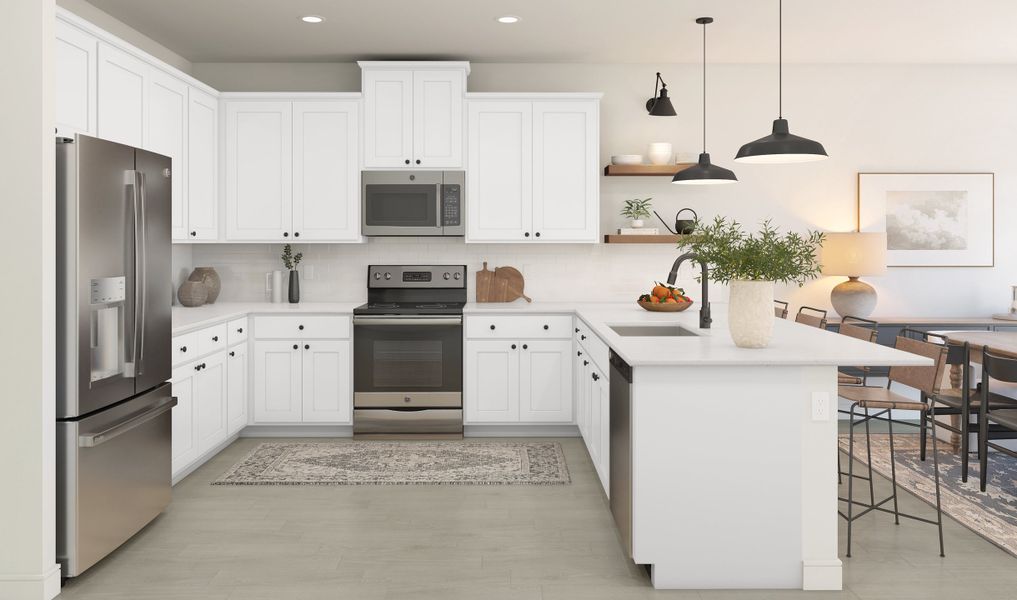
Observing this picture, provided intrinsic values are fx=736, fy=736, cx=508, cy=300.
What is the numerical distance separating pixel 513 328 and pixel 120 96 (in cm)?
267

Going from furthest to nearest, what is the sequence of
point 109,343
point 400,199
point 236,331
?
1. point 400,199
2. point 236,331
3. point 109,343

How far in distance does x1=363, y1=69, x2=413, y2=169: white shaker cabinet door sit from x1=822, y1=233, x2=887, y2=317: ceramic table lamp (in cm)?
315

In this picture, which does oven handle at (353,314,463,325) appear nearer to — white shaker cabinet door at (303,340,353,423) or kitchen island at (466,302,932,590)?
white shaker cabinet door at (303,340,353,423)

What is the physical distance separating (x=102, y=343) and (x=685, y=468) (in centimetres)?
231

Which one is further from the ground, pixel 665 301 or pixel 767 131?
pixel 767 131

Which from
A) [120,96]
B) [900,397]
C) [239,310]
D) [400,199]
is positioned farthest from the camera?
[400,199]

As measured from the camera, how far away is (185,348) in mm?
3932

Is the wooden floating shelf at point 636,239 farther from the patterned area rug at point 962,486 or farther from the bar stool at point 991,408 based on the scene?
the bar stool at point 991,408

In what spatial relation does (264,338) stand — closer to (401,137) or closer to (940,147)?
(401,137)

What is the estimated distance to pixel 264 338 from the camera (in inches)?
195

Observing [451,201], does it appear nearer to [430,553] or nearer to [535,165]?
[535,165]

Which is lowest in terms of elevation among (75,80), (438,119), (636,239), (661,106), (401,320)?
(401,320)

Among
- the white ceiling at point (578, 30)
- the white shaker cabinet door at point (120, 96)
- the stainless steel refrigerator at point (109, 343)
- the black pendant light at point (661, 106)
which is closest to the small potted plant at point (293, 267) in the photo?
the white ceiling at point (578, 30)

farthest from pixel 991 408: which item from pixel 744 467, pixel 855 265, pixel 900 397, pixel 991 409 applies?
pixel 744 467
